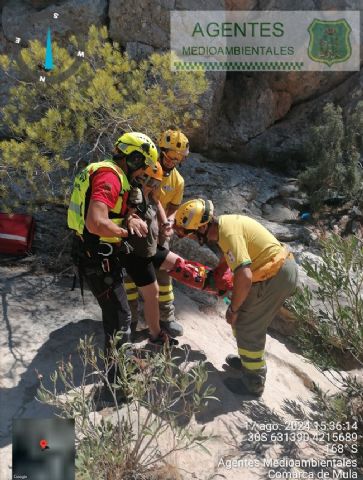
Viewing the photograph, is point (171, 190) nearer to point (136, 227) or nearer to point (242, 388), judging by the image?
point (136, 227)

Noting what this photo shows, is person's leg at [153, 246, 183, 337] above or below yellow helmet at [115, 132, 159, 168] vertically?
below

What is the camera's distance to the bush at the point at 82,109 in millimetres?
4102

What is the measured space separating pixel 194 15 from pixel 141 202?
5403 millimetres

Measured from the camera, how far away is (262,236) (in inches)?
127

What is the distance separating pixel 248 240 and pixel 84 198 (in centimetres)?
125

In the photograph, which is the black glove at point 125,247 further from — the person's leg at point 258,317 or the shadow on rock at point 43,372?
the person's leg at point 258,317

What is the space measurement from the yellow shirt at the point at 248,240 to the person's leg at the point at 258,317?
0.17m

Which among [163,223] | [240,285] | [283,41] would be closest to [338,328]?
[240,285]

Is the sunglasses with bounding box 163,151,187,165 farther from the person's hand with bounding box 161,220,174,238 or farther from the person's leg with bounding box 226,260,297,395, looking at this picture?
the person's leg with bounding box 226,260,297,395

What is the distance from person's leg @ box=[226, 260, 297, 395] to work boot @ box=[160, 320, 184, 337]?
63 centimetres

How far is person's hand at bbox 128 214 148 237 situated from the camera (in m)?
2.90

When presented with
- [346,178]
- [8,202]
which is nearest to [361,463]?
[8,202]

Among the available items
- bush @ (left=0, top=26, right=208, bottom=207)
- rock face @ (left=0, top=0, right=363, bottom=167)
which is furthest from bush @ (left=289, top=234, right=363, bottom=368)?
rock face @ (left=0, top=0, right=363, bottom=167)

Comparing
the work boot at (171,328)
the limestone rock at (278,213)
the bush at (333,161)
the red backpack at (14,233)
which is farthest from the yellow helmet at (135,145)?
the bush at (333,161)
